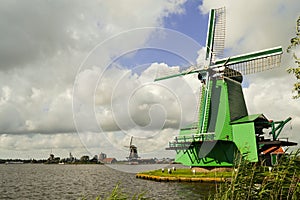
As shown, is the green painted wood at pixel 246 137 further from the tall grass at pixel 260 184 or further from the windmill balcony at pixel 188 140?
the tall grass at pixel 260 184

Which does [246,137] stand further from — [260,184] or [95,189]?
[260,184]

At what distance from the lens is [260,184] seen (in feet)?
26.6

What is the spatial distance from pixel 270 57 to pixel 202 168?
1422 cm

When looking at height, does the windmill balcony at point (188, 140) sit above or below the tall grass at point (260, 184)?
above

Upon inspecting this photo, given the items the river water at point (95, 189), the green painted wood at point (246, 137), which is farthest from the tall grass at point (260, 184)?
the green painted wood at point (246, 137)

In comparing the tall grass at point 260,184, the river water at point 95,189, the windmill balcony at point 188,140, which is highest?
the windmill balcony at point 188,140

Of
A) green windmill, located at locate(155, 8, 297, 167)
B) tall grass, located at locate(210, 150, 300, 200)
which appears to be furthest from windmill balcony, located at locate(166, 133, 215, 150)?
tall grass, located at locate(210, 150, 300, 200)

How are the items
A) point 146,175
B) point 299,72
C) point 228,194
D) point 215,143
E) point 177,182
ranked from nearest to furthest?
point 228,194, point 299,72, point 177,182, point 215,143, point 146,175

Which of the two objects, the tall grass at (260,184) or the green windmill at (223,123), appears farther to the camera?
the green windmill at (223,123)

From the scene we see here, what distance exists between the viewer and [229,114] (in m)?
34.1

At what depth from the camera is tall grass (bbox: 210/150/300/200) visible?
24.8ft

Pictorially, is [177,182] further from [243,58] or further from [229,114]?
[243,58]

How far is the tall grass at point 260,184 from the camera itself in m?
7.56

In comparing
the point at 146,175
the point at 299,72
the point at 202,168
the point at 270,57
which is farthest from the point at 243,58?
the point at 299,72
